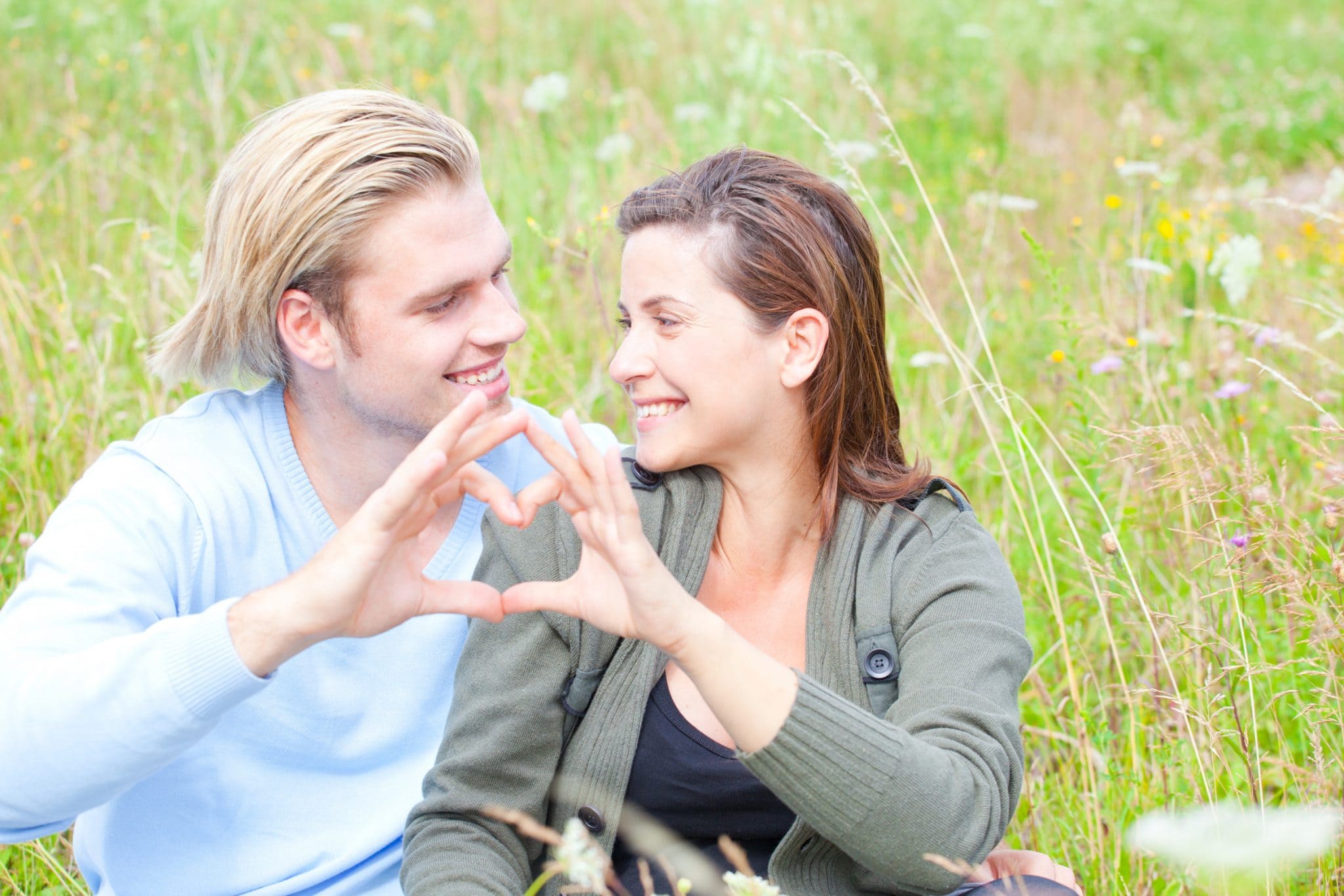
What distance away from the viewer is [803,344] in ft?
6.73

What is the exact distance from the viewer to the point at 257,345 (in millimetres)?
2125

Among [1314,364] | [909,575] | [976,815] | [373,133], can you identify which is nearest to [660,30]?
[1314,364]

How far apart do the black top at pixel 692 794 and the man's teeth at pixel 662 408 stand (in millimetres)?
454

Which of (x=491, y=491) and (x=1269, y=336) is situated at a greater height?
(x=1269, y=336)

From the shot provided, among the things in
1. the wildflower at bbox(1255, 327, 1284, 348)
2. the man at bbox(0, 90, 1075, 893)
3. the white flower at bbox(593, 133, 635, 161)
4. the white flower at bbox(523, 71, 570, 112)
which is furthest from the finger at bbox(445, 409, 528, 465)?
the white flower at bbox(523, 71, 570, 112)

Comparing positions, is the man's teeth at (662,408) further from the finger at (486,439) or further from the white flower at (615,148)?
the white flower at (615,148)

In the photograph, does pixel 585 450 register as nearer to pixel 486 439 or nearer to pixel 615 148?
pixel 486 439

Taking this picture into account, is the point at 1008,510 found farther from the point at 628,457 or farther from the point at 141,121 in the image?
the point at 141,121

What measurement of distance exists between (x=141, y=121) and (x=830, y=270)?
341 cm

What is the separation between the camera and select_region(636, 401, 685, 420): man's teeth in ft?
6.58

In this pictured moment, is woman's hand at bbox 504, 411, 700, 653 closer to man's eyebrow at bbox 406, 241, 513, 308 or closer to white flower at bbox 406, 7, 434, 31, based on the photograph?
man's eyebrow at bbox 406, 241, 513, 308

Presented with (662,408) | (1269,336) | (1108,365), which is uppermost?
(1269,336)

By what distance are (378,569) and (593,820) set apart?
0.58 m

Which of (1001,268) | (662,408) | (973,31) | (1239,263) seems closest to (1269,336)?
(1239,263)
